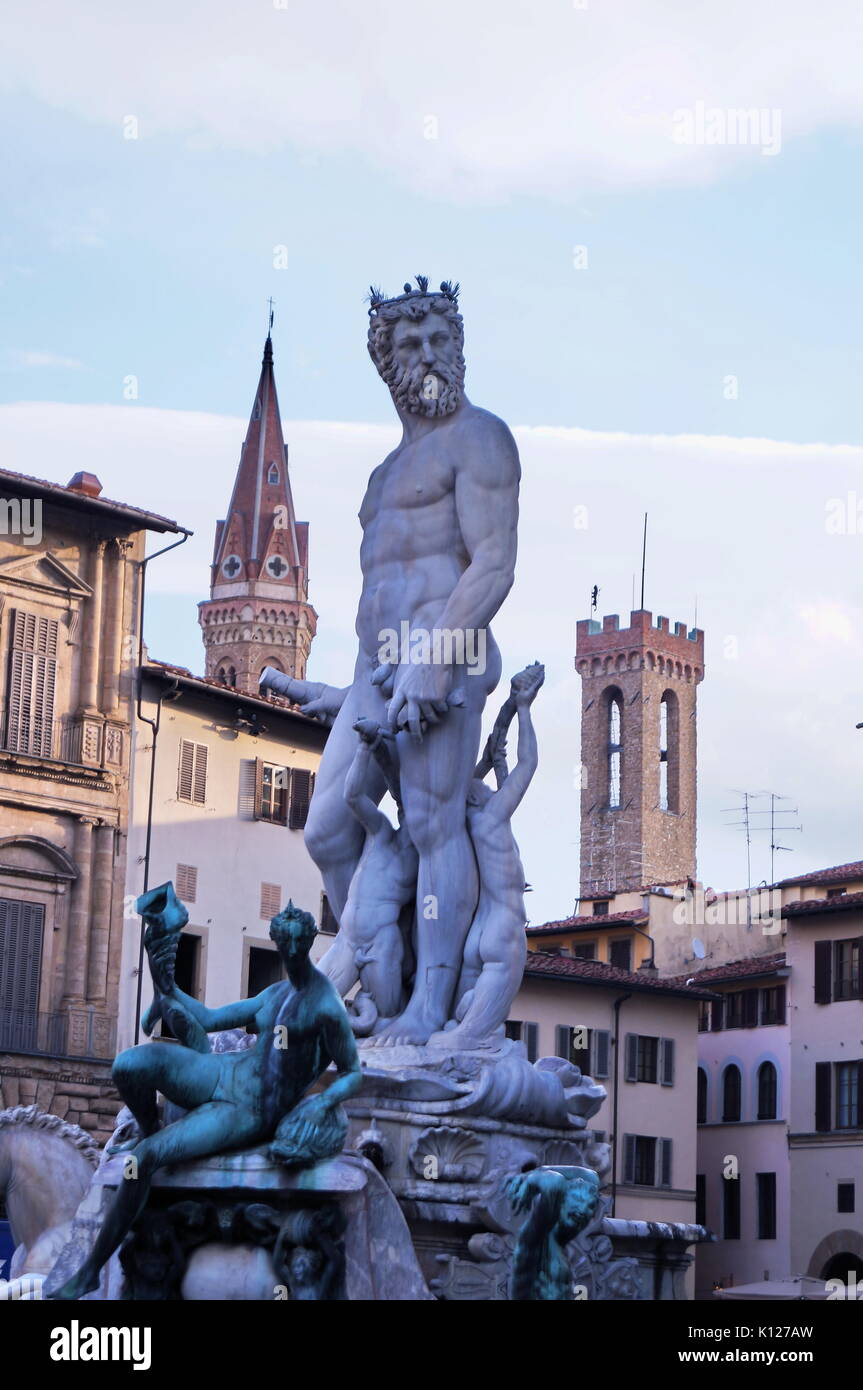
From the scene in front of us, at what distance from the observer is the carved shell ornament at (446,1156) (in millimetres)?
10430

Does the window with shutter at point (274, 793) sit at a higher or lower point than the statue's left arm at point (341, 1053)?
higher

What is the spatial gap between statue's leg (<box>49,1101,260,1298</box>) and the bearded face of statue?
4.60 meters

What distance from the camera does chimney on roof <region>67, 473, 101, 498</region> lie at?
47.7 meters

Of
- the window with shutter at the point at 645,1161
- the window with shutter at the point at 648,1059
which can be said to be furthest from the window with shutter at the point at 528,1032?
the window with shutter at the point at 645,1161

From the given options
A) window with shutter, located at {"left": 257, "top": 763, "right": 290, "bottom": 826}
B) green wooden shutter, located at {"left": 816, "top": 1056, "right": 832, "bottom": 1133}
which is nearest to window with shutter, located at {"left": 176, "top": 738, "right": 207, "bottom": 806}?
Answer: window with shutter, located at {"left": 257, "top": 763, "right": 290, "bottom": 826}

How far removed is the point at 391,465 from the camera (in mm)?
12047

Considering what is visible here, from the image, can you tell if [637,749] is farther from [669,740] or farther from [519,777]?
[519,777]

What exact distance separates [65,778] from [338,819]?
33.9 meters

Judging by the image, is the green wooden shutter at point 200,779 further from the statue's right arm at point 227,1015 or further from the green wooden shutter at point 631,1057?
the statue's right arm at point 227,1015

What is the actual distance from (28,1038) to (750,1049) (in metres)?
23.8

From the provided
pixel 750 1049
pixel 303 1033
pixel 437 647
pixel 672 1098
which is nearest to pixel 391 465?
pixel 437 647

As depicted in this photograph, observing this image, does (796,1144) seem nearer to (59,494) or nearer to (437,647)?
(59,494)

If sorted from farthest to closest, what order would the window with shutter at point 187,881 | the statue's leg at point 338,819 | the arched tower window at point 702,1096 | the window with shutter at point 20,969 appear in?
the arched tower window at point 702,1096 → the window with shutter at point 187,881 → the window with shutter at point 20,969 → the statue's leg at point 338,819

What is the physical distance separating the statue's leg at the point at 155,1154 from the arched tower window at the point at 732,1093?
53.8 metres
